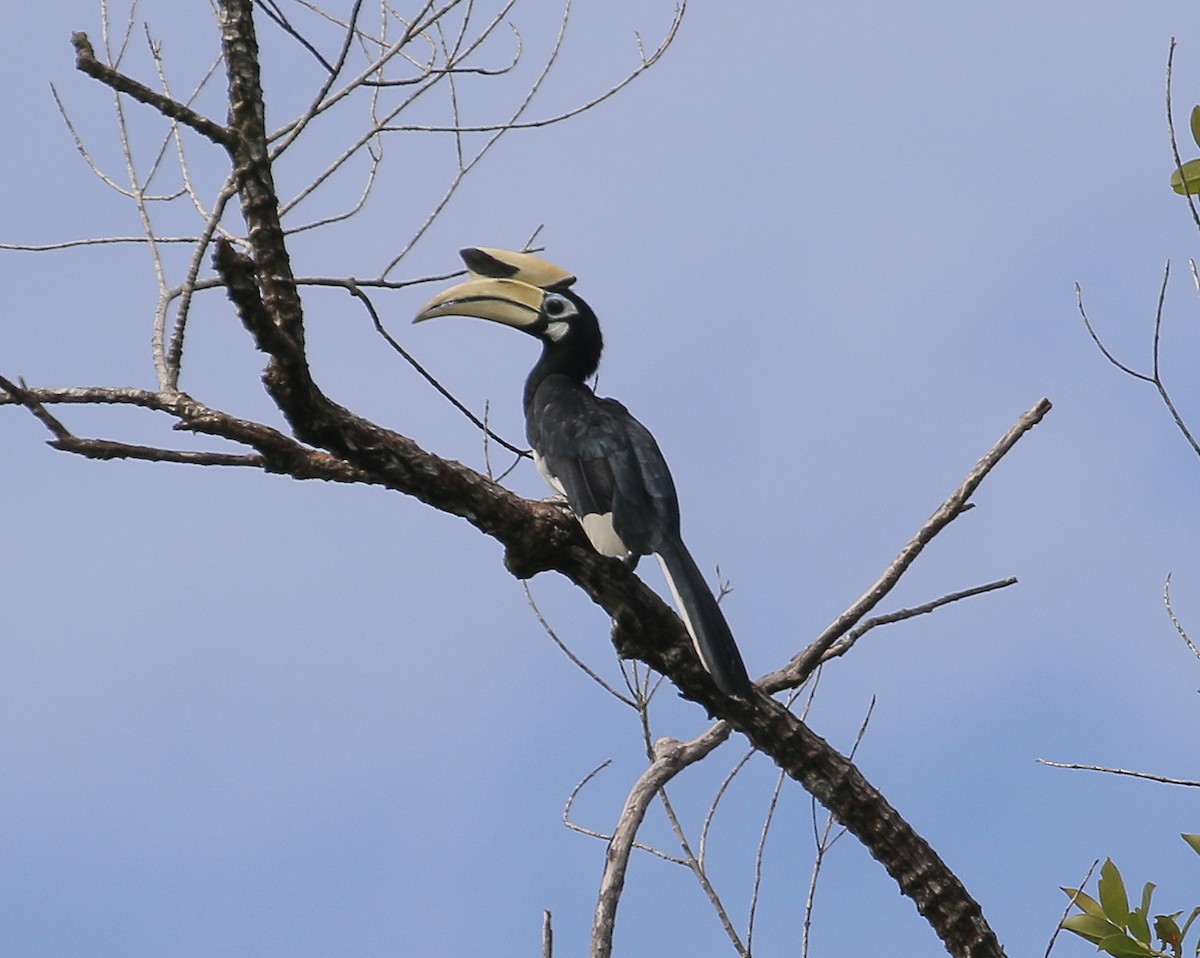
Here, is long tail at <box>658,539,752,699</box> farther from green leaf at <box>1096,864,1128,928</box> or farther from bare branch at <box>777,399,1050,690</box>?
green leaf at <box>1096,864,1128,928</box>

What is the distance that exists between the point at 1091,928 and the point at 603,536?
61.5 inches

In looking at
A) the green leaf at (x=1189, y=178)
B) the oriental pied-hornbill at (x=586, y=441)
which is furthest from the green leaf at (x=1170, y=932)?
the green leaf at (x=1189, y=178)

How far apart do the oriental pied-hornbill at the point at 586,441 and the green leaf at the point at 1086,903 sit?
0.92 metres

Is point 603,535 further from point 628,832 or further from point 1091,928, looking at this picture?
point 1091,928

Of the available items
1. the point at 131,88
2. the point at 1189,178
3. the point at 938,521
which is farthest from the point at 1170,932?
the point at 131,88

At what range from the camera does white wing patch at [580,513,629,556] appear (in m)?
3.88

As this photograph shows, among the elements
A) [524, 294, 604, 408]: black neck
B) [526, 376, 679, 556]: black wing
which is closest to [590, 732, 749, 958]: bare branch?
[526, 376, 679, 556]: black wing

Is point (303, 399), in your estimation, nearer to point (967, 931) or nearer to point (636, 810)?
point (636, 810)

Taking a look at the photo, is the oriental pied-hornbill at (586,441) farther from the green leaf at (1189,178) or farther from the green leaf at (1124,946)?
the green leaf at (1189,178)

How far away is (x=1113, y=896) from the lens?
3.21 metres

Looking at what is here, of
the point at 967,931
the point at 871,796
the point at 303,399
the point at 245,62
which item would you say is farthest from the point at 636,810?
the point at 245,62

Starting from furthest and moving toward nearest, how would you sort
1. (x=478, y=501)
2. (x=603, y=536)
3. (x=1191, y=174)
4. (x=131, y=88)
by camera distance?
1. (x=603, y=536)
2. (x=478, y=501)
3. (x=1191, y=174)
4. (x=131, y=88)

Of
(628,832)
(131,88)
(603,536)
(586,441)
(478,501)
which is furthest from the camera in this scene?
(586,441)

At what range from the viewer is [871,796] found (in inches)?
150
